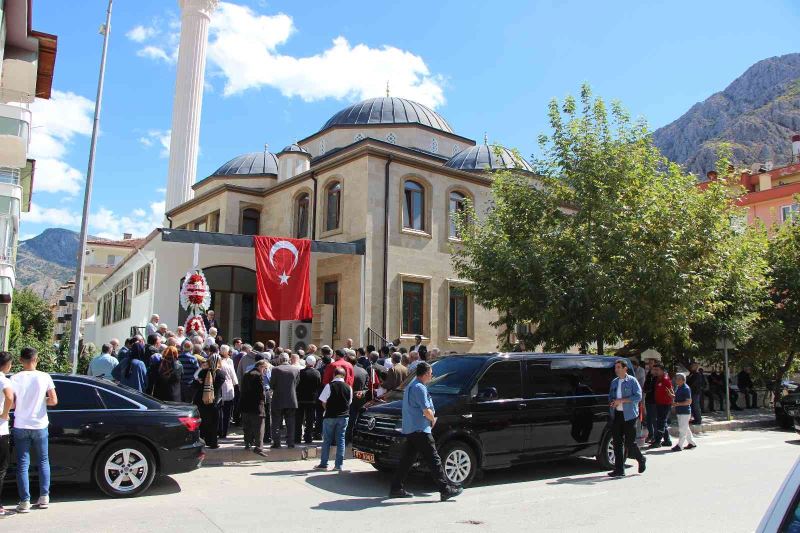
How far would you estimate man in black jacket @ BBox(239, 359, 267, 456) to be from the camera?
35.5ft

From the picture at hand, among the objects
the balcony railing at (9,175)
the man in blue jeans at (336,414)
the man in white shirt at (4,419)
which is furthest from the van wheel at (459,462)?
the balcony railing at (9,175)

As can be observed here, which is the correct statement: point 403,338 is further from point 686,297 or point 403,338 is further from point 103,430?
point 103,430

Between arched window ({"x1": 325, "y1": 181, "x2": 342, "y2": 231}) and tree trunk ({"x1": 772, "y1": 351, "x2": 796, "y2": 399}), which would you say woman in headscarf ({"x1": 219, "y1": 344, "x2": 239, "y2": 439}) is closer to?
arched window ({"x1": 325, "y1": 181, "x2": 342, "y2": 231})

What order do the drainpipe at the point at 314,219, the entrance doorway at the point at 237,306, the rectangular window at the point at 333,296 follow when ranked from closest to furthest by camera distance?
the rectangular window at the point at 333,296 < the entrance doorway at the point at 237,306 < the drainpipe at the point at 314,219

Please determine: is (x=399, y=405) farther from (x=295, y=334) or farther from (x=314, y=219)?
(x=314, y=219)

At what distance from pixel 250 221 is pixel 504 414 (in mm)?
22216

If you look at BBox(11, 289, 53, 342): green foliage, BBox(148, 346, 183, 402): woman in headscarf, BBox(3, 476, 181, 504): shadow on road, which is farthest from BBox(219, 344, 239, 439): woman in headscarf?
BBox(11, 289, 53, 342): green foliage

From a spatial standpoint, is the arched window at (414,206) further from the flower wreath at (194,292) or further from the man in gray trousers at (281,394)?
the man in gray trousers at (281,394)

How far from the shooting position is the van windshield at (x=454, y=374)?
9.46m

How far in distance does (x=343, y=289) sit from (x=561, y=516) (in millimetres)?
16956

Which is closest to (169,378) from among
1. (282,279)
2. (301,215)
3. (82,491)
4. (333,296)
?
(82,491)

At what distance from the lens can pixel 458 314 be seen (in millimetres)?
25656

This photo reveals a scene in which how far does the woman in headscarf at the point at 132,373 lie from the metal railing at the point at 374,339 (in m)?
11.6

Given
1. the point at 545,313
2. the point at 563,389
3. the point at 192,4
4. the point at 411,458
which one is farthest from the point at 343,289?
the point at 192,4
